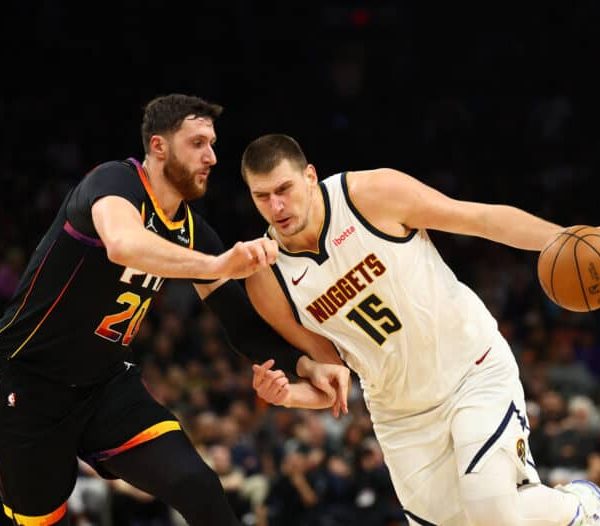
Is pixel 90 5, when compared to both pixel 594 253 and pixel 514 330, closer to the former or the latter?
pixel 514 330

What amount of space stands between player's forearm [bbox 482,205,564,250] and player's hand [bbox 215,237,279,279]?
4.64 feet

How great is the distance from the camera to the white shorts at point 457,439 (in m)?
5.81

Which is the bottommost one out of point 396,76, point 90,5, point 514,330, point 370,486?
point 370,486

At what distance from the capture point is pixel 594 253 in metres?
5.50

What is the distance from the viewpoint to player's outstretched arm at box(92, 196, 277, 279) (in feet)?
15.6

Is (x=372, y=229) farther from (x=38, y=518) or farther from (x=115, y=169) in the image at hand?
(x=38, y=518)

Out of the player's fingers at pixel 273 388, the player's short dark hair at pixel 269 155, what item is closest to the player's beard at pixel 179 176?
the player's short dark hair at pixel 269 155

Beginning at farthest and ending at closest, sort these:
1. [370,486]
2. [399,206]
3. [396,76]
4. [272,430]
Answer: [396,76]
[272,430]
[370,486]
[399,206]

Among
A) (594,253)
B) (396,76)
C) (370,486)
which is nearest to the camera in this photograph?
(594,253)

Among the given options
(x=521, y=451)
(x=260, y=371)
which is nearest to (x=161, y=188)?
(x=260, y=371)

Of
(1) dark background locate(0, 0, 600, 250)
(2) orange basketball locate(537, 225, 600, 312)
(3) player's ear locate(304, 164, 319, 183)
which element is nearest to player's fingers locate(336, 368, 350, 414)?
(3) player's ear locate(304, 164, 319, 183)

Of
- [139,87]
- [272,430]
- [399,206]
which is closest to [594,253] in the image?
[399,206]

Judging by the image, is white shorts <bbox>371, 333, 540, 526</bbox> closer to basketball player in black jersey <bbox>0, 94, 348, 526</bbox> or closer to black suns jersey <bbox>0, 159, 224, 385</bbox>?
basketball player in black jersey <bbox>0, 94, 348, 526</bbox>

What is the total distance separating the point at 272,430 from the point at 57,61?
9.51 meters
